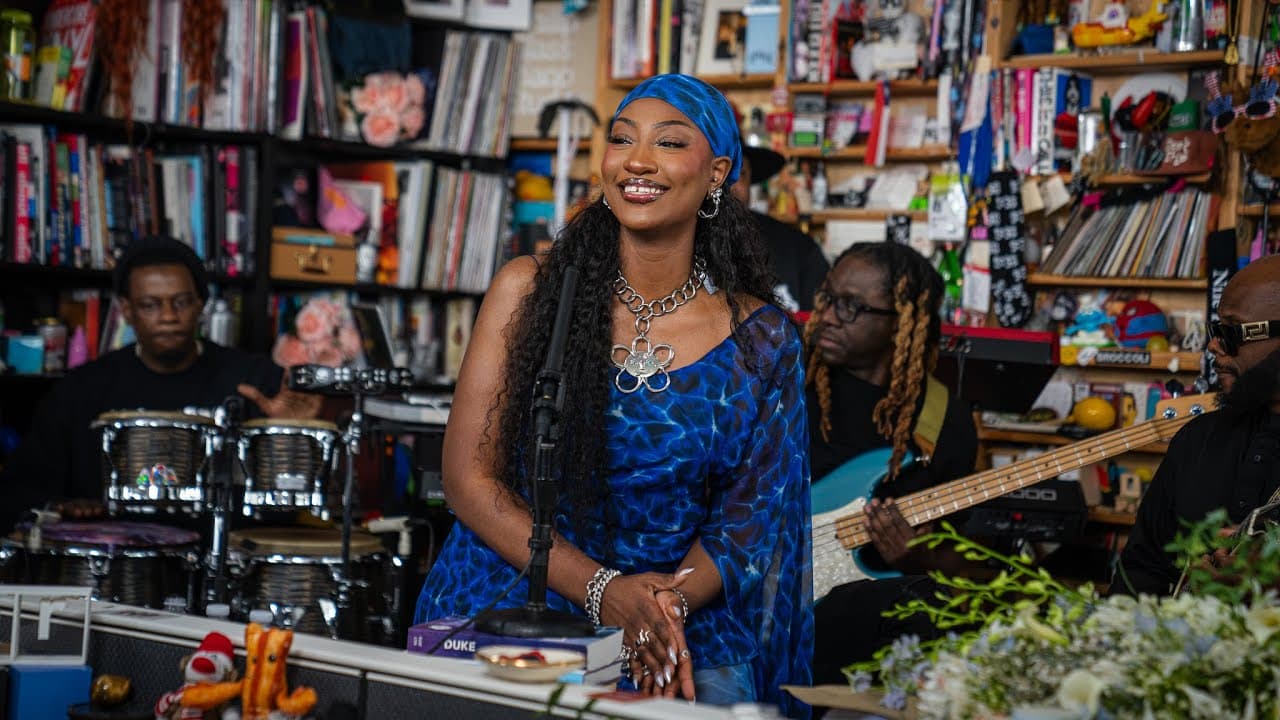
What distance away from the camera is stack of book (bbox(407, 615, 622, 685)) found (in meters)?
1.39

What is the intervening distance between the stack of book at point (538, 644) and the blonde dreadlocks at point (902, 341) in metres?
2.05

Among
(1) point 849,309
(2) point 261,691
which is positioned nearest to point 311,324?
(1) point 849,309

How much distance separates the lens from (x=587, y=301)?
2133 mm

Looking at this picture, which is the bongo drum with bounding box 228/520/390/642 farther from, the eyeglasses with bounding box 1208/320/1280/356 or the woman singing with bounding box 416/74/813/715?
the eyeglasses with bounding box 1208/320/1280/356

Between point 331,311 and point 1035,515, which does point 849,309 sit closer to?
point 1035,515

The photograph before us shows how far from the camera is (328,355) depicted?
5.28m

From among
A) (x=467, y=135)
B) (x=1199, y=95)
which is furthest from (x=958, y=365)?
(x=467, y=135)

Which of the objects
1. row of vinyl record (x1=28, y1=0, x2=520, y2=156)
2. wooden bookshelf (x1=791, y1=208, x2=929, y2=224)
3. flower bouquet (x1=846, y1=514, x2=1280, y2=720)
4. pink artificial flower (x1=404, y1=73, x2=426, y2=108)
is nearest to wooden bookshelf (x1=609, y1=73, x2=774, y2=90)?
row of vinyl record (x1=28, y1=0, x2=520, y2=156)

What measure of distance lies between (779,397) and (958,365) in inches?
74.9

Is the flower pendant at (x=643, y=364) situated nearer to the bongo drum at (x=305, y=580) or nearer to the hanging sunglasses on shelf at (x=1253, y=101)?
the bongo drum at (x=305, y=580)

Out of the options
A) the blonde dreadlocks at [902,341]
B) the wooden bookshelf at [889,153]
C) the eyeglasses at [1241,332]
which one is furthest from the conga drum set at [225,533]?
the wooden bookshelf at [889,153]

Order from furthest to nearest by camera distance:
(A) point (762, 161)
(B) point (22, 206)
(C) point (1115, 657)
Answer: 1. (A) point (762, 161)
2. (B) point (22, 206)
3. (C) point (1115, 657)

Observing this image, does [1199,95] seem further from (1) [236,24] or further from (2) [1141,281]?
(1) [236,24]

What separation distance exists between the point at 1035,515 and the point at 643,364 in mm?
2017
